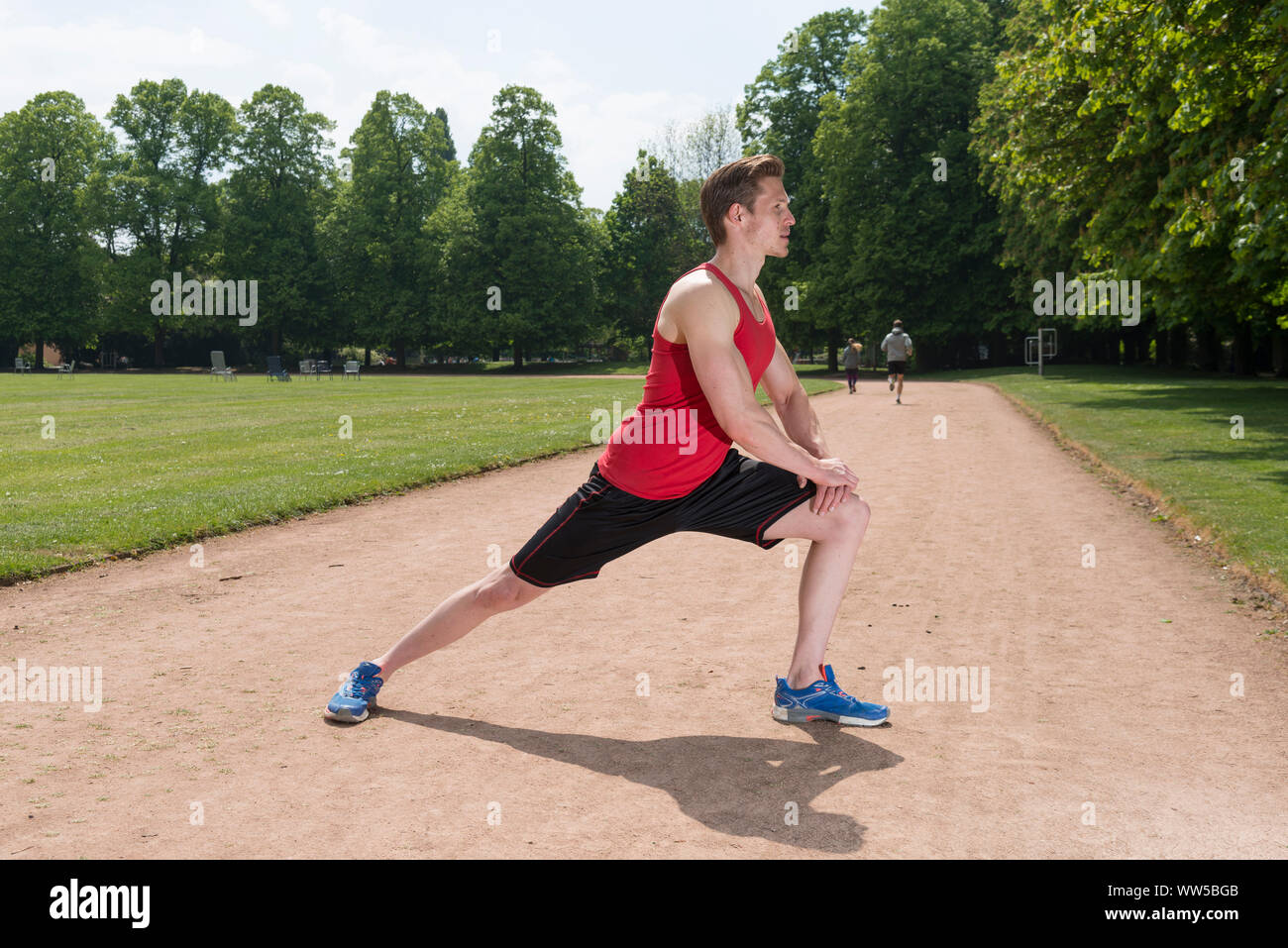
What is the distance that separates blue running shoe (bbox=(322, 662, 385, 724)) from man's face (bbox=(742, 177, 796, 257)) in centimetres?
241

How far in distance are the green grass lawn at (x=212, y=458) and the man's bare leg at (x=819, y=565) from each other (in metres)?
5.79

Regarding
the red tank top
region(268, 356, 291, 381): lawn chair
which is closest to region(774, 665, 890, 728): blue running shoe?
the red tank top

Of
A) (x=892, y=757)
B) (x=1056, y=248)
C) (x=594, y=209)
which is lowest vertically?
(x=892, y=757)

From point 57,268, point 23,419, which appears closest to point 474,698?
point 23,419

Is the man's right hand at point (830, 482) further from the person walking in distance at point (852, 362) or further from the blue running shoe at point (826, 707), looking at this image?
the person walking in distance at point (852, 362)

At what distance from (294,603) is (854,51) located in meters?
53.5

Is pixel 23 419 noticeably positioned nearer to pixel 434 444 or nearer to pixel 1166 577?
pixel 434 444

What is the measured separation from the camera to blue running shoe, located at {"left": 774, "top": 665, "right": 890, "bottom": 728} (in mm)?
4613

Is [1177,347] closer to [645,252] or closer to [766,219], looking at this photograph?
[645,252]

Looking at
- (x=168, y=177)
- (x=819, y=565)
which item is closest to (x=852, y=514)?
(x=819, y=565)

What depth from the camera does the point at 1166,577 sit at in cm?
772

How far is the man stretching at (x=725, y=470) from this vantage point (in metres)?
4.08

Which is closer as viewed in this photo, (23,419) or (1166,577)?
(1166,577)

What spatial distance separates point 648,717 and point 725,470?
3.76 feet
